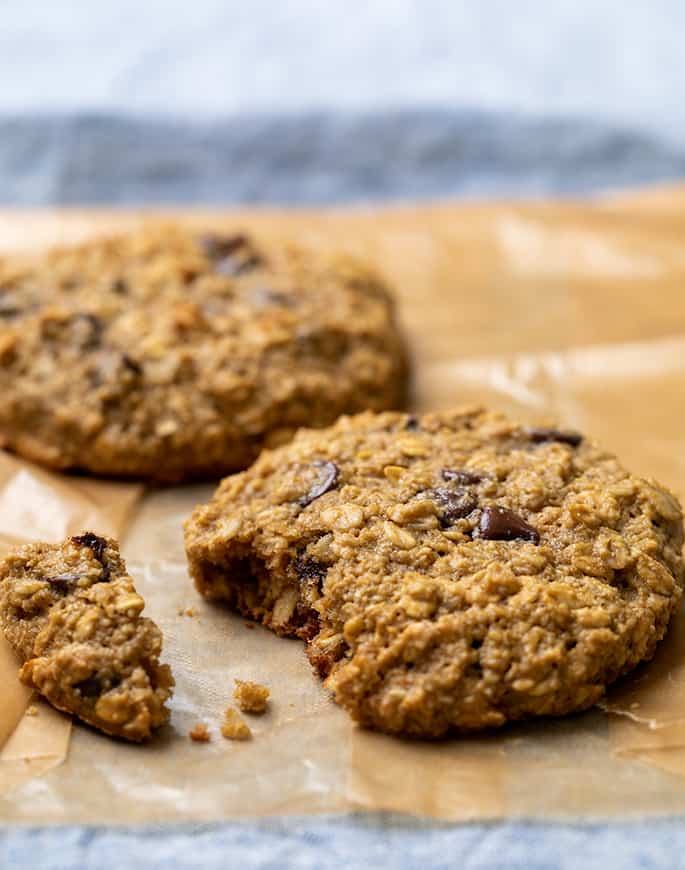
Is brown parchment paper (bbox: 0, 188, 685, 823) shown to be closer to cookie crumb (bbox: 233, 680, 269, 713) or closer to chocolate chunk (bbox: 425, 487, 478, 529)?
cookie crumb (bbox: 233, 680, 269, 713)

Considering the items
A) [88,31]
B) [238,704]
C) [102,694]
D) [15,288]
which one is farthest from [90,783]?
[88,31]

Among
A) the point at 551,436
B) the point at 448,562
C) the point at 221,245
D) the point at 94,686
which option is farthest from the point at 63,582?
the point at 221,245

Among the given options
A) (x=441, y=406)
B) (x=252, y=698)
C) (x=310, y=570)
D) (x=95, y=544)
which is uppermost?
(x=95, y=544)

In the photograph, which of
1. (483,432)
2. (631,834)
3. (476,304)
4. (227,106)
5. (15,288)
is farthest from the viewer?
(227,106)

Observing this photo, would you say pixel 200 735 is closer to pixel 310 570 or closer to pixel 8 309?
pixel 310 570

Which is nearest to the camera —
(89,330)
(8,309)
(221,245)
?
(89,330)

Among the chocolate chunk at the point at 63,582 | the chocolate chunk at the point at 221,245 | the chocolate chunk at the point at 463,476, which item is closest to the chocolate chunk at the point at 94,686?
the chocolate chunk at the point at 63,582

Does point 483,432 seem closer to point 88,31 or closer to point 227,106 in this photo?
point 227,106
